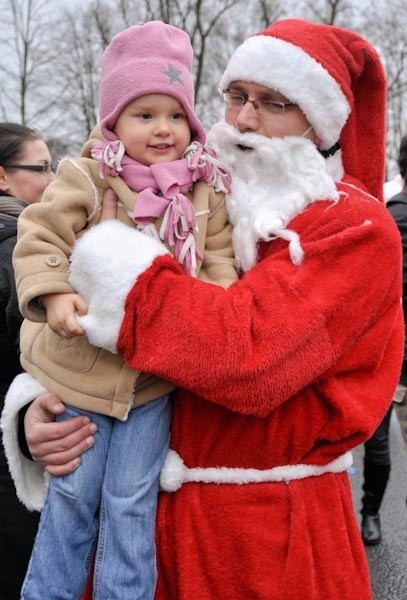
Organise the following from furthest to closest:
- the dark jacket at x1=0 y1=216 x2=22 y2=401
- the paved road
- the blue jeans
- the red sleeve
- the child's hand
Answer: the paved road, the dark jacket at x1=0 y1=216 x2=22 y2=401, the blue jeans, the child's hand, the red sleeve

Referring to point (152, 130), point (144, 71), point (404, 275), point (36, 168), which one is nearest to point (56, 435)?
point (152, 130)

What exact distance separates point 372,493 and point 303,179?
11.4ft

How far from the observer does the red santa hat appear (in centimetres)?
179

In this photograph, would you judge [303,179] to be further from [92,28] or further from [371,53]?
[92,28]

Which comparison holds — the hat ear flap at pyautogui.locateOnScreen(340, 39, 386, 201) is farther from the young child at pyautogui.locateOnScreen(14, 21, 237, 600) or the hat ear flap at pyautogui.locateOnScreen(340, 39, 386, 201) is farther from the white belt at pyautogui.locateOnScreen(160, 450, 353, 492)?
the white belt at pyautogui.locateOnScreen(160, 450, 353, 492)

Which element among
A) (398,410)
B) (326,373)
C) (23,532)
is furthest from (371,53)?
(398,410)

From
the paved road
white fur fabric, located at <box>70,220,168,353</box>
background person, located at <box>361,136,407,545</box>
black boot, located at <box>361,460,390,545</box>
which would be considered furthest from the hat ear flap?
black boot, located at <box>361,460,390,545</box>

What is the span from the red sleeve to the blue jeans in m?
0.25

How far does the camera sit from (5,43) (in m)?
20.4

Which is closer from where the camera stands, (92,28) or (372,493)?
(372,493)

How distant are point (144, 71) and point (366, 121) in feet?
1.95

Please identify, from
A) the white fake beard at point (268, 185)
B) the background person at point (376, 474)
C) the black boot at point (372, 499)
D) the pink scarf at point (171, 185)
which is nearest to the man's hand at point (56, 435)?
the pink scarf at point (171, 185)

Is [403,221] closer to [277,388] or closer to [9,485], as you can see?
[9,485]

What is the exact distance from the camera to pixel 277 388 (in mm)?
1556
